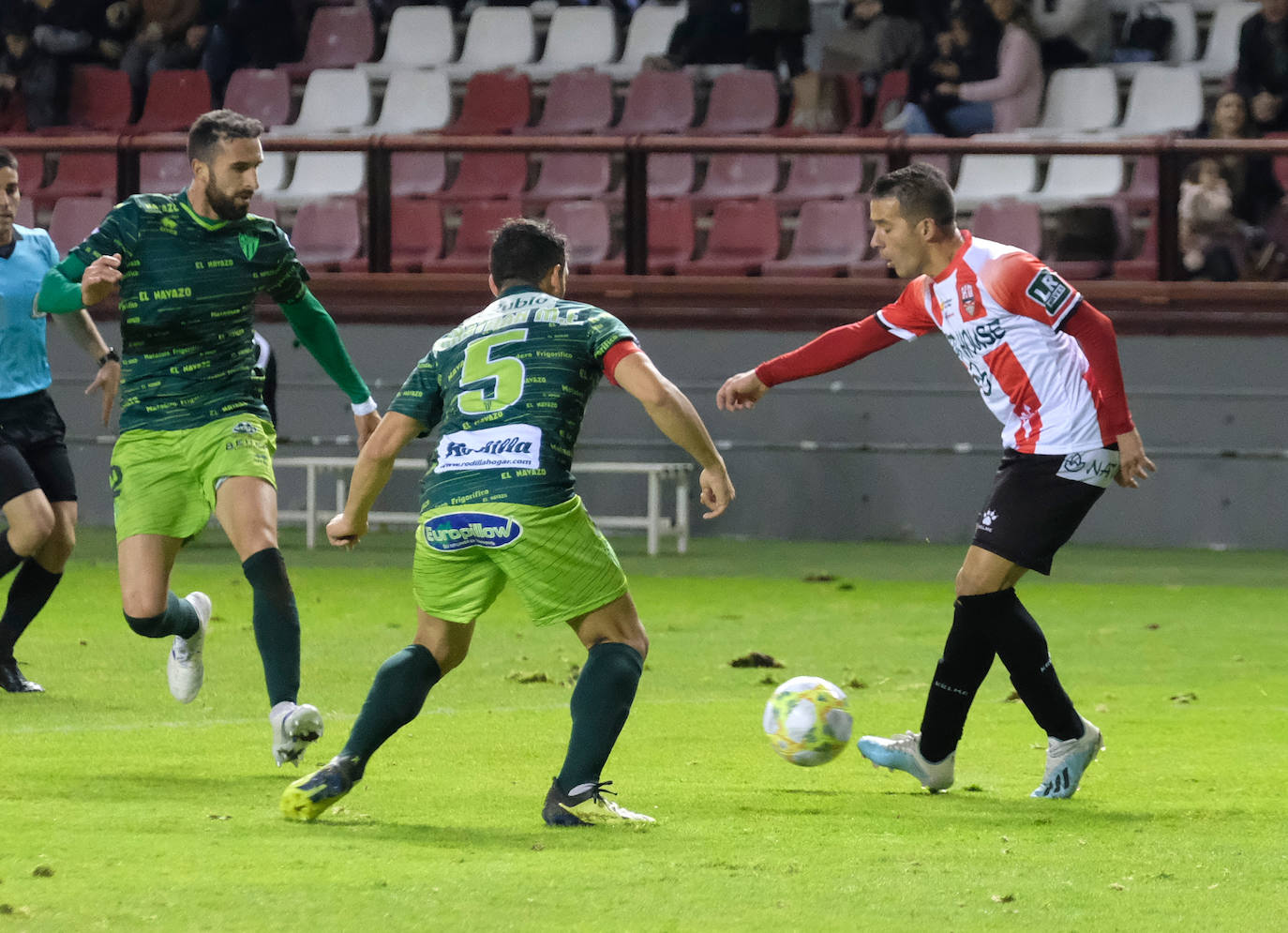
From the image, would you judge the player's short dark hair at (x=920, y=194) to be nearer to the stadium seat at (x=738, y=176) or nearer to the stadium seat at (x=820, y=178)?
the stadium seat at (x=820, y=178)

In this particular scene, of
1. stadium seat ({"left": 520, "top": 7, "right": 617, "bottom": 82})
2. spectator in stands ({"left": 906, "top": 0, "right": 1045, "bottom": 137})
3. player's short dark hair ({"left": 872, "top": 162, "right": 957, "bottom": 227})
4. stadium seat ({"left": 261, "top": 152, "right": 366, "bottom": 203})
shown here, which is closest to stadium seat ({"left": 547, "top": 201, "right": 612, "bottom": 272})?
A: stadium seat ({"left": 261, "top": 152, "right": 366, "bottom": 203})

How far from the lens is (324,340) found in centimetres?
702

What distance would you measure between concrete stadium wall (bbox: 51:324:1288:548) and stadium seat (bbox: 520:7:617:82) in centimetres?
392

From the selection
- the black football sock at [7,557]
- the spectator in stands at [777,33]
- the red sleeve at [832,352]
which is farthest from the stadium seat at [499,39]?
the red sleeve at [832,352]

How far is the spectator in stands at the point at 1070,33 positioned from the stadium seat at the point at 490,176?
452 cm

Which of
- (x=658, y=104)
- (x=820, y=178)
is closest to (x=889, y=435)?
(x=820, y=178)

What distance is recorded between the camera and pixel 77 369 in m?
16.0

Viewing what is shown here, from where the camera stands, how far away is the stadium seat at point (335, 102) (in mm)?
18125

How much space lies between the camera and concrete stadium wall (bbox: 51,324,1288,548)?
47.1 feet

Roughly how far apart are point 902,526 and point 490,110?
5.44 metres

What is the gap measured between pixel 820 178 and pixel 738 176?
637mm

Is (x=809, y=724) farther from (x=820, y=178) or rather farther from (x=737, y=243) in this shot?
(x=737, y=243)

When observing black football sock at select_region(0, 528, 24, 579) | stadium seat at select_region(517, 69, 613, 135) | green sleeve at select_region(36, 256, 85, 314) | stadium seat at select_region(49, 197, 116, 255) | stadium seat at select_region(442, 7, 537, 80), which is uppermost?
stadium seat at select_region(442, 7, 537, 80)

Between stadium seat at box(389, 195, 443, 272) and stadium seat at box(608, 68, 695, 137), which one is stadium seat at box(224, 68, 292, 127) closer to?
stadium seat at box(389, 195, 443, 272)
